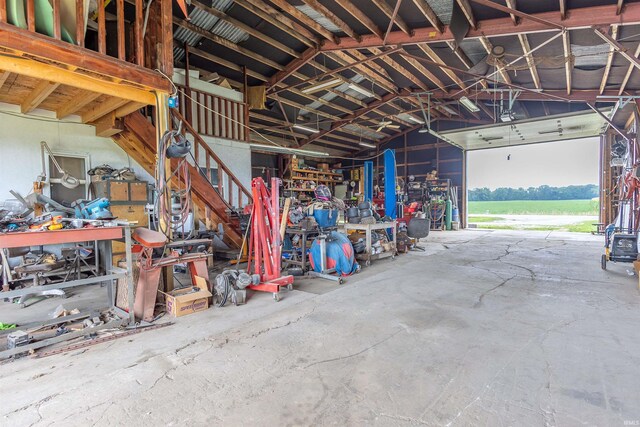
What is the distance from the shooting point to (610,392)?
6.82 feet

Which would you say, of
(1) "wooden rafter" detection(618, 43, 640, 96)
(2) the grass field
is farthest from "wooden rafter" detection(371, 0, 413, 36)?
(2) the grass field

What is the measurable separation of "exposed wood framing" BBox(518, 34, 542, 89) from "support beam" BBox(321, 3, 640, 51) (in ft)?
1.86

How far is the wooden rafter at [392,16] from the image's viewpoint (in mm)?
5449

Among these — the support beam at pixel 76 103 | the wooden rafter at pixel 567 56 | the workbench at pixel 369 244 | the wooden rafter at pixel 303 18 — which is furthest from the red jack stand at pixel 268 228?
the wooden rafter at pixel 567 56

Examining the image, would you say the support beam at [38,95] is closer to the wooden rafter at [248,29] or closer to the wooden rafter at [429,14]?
the wooden rafter at [248,29]

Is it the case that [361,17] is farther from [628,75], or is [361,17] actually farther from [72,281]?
[72,281]

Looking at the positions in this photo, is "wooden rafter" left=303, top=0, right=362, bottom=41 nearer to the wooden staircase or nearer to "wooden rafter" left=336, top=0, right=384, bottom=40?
"wooden rafter" left=336, top=0, right=384, bottom=40

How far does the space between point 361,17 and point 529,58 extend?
139 inches

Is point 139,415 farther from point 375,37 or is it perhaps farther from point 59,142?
point 375,37

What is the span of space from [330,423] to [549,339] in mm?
2297

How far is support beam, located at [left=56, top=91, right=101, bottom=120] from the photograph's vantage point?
4656 mm

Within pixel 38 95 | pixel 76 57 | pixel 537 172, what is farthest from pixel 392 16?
pixel 537 172

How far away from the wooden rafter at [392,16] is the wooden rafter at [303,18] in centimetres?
134

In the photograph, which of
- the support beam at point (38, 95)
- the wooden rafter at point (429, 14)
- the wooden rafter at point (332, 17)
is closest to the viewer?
the support beam at point (38, 95)
